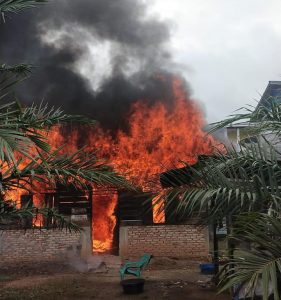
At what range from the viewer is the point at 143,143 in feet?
58.6

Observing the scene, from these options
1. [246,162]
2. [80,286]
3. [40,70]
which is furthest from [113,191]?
[246,162]

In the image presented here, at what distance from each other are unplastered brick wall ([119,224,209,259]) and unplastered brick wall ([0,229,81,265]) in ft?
5.57

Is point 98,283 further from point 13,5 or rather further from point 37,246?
point 13,5

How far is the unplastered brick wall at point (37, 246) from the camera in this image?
12914mm

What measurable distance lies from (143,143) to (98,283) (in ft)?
29.2

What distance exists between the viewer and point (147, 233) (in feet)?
43.4

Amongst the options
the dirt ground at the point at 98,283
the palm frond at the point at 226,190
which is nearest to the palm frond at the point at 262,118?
the palm frond at the point at 226,190

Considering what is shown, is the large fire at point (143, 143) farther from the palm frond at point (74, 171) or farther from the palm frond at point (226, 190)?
the palm frond at point (226, 190)

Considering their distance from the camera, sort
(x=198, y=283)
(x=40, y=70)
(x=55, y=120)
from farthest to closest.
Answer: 1. (x=40, y=70)
2. (x=198, y=283)
3. (x=55, y=120)

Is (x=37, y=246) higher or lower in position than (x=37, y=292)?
higher

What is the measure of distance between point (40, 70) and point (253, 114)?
52.9ft

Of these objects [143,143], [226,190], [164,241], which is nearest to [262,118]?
[226,190]

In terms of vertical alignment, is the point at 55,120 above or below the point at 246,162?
above

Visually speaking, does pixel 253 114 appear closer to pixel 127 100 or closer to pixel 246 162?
pixel 246 162
